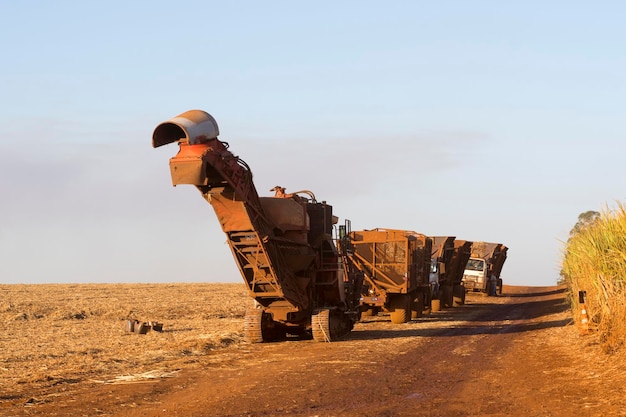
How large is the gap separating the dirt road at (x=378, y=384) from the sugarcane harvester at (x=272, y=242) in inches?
37.6

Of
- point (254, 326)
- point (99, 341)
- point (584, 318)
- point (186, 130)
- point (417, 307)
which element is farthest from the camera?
point (417, 307)

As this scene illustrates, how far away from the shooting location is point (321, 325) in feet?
72.9

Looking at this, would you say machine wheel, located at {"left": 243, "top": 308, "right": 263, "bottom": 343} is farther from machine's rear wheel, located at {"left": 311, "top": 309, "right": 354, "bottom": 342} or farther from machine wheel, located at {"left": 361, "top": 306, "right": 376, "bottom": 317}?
machine wheel, located at {"left": 361, "top": 306, "right": 376, "bottom": 317}

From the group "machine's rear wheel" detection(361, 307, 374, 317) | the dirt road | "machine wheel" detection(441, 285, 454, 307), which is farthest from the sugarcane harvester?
"machine wheel" detection(441, 285, 454, 307)

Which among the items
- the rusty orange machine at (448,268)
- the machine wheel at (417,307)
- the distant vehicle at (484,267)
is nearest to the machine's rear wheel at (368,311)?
the machine wheel at (417,307)

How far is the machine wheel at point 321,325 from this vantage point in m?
22.2

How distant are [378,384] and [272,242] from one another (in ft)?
24.7

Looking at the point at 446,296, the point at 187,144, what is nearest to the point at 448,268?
the point at 446,296

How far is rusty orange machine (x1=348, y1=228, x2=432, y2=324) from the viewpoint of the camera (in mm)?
29484

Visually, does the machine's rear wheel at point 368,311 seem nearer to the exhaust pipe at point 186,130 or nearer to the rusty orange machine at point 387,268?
the rusty orange machine at point 387,268

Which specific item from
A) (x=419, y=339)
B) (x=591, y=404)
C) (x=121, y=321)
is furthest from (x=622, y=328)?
(x=121, y=321)

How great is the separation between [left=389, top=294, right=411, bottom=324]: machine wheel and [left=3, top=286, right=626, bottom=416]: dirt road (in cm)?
688

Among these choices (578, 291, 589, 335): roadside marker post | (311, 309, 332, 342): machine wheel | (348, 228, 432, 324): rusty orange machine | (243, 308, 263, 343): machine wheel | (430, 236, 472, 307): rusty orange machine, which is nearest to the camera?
(578, 291, 589, 335): roadside marker post

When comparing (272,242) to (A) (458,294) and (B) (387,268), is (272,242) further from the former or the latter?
(A) (458,294)
